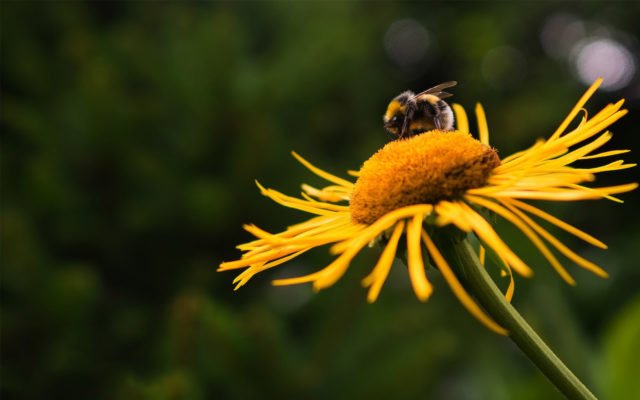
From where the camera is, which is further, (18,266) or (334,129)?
(334,129)

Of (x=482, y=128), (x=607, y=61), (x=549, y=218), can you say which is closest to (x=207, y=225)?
(x=482, y=128)

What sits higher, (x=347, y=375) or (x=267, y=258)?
(x=347, y=375)

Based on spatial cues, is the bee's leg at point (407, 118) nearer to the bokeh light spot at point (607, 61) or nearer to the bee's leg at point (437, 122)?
the bee's leg at point (437, 122)

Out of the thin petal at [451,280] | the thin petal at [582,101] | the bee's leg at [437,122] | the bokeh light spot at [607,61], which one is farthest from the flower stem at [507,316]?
the bokeh light spot at [607,61]

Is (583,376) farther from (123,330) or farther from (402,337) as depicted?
(123,330)

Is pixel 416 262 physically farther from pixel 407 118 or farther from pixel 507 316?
pixel 407 118

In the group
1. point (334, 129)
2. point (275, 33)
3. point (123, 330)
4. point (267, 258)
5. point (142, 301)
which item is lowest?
point (267, 258)

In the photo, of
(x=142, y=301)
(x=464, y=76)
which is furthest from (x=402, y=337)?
(x=464, y=76)

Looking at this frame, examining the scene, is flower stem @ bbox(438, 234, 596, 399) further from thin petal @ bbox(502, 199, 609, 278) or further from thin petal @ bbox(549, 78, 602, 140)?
thin petal @ bbox(549, 78, 602, 140)
